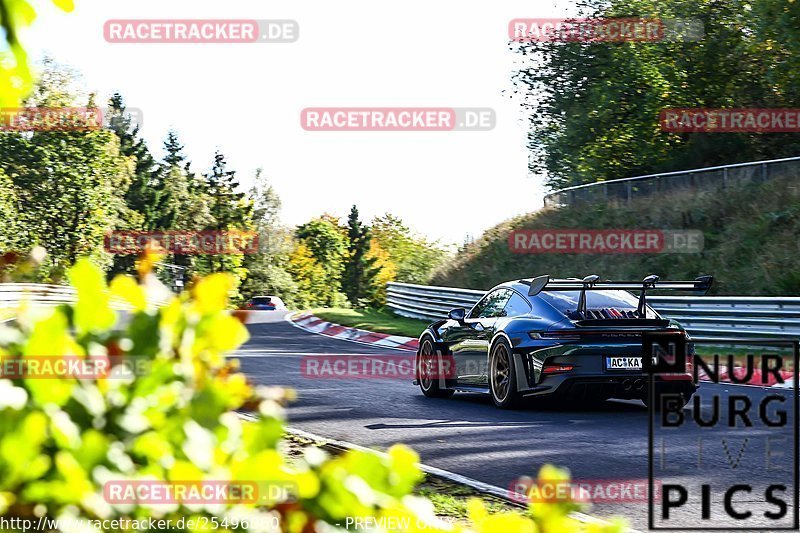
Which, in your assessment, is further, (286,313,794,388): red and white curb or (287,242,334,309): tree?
(287,242,334,309): tree

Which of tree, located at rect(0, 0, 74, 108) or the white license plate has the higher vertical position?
tree, located at rect(0, 0, 74, 108)

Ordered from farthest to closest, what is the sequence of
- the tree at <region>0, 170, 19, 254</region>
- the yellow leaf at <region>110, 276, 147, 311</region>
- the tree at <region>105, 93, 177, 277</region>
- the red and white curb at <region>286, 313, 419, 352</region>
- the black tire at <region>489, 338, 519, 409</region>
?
1. the tree at <region>105, 93, 177, 277</region>
2. the tree at <region>0, 170, 19, 254</region>
3. the red and white curb at <region>286, 313, 419, 352</region>
4. the black tire at <region>489, 338, 519, 409</region>
5. the yellow leaf at <region>110, 276, 147, 311</region>

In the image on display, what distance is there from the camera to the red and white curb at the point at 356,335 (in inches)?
894

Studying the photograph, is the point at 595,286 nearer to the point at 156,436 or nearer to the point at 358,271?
the point at 156,436

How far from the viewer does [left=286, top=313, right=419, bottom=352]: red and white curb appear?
22.7 meters

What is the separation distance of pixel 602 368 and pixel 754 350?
817 cm

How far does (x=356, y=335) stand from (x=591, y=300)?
15.5m

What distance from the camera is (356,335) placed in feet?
86.3

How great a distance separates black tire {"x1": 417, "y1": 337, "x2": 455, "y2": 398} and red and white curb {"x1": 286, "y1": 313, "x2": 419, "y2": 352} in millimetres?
8235

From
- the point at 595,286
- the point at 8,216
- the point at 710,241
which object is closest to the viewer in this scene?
the point at 595,286

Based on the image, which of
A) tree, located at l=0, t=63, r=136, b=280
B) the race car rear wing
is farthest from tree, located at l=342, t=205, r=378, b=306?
the race car rear wing

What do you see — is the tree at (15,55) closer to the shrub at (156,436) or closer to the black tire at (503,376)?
the shrub at (156,436)

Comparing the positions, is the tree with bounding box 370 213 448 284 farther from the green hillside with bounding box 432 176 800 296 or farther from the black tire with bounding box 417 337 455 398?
the black tire with bounding box 417 337 455 398

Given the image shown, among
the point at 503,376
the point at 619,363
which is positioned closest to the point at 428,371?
the point at 503,376
